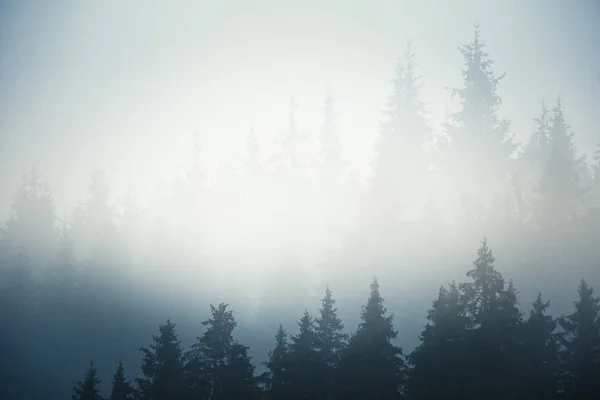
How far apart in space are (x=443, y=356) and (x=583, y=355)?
6008 millimetres

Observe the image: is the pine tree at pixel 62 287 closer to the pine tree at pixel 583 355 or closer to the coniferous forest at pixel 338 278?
the coniferous forest at pixel 338 278

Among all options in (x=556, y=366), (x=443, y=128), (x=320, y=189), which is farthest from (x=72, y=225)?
(x=556, y=366)

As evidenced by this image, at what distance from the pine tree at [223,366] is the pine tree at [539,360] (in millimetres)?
11927

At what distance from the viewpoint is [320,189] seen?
6262cm

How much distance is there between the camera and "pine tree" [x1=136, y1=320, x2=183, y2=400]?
21.9m

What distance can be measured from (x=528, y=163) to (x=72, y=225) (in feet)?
182

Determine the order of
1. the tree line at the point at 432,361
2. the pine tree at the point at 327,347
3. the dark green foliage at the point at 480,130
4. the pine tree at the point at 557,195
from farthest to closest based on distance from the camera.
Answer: the dark green foliage at the point at 480,130, the pine tree at the point at 557,195, the pine tree at the point at 327,347, the tree line at the point at 432,361

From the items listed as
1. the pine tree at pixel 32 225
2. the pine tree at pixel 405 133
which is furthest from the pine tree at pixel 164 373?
the pine tree at pixel 32 225

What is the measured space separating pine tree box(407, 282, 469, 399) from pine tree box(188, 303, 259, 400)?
24.4ft

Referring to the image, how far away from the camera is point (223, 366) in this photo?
2245 cm

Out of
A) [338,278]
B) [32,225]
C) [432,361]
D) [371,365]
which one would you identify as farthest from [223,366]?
[32,225]

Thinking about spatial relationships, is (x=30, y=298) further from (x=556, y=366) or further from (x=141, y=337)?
(x=556, y=366)

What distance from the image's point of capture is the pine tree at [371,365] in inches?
825

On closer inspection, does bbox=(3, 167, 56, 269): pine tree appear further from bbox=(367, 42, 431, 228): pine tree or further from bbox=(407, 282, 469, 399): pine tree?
bbox=(407, 282, 469, 399): pine tree
